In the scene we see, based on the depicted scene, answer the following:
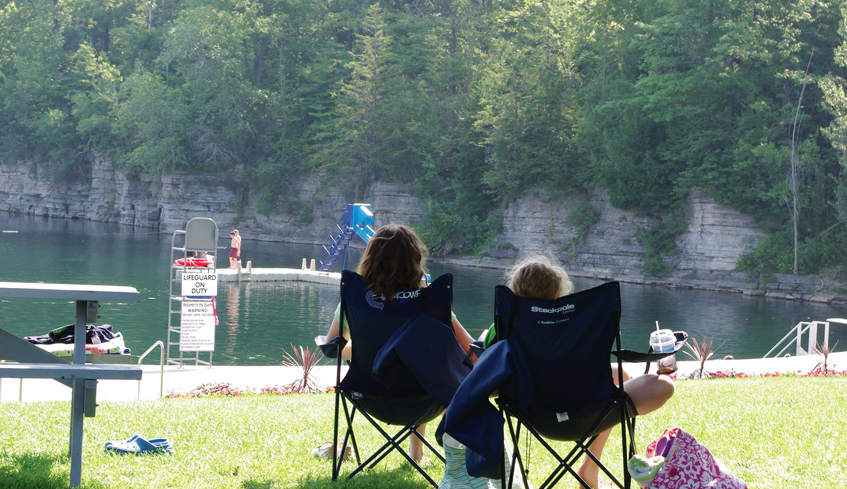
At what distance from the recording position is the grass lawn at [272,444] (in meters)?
4.26

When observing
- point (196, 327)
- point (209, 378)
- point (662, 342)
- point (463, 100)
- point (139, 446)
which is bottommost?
point (209, 378)

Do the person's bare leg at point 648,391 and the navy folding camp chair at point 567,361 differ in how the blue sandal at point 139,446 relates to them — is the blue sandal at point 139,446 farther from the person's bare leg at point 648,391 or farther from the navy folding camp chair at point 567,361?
the person's bare leg at point 648,391

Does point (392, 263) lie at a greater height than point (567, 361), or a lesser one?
greater

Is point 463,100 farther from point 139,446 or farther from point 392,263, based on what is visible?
point 392,263

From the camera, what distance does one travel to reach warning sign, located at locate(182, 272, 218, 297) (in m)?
12.7

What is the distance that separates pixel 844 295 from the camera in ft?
103

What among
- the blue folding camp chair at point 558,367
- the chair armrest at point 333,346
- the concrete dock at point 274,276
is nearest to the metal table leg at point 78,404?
the chair armrest at point 333,346

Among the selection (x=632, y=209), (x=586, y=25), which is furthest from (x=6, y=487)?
(x=586, y=25)

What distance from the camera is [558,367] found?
3.70 m

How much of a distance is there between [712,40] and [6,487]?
121 feet

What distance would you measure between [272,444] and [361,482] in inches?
38.9

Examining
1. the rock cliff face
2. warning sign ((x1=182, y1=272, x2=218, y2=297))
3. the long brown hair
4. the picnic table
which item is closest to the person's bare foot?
the long brown hair

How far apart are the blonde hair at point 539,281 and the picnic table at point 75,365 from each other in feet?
5.28

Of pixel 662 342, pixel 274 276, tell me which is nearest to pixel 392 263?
pixel 662 342
